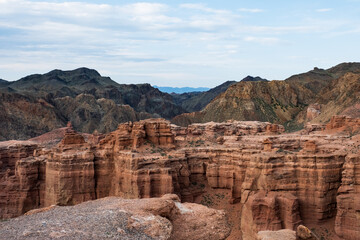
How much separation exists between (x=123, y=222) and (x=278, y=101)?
110 metres

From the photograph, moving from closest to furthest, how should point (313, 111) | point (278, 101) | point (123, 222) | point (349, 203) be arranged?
point (123, 222), point (349, 203), point (313, 111), point (278, 101)

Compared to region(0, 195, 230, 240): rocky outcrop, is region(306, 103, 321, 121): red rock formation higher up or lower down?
higher up

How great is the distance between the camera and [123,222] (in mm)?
21891

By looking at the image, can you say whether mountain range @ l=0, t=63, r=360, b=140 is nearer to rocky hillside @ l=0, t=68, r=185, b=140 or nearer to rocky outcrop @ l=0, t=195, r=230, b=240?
rocky hillside @ l=0, t=68, r=185, b=140

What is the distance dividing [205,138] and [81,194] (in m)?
18.5

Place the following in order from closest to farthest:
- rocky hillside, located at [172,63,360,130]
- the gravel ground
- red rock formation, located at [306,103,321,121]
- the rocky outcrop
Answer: the gravel ground → the rocky outcrop → red rock formation, located at [306,103,321,121] → rocky hillside, located at [172,63,360,130]

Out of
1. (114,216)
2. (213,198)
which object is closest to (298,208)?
(213,198)

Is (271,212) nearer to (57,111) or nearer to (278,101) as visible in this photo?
(278,101)

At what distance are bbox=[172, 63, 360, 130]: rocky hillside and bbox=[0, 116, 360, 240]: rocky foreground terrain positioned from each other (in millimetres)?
52074

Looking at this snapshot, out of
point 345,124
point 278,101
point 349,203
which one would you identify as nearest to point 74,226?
point 349,203

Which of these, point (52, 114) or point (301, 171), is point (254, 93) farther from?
point (301, 171)

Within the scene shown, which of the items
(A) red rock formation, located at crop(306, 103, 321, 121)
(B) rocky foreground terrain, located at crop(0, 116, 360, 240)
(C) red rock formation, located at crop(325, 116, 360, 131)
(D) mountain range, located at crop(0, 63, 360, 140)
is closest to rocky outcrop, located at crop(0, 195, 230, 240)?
(B) rocky foreground terrain, located at crop(0, 116, 360, 240)

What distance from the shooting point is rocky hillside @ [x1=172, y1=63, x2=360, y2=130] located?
108 m

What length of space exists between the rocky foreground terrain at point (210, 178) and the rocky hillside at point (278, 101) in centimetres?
5207
